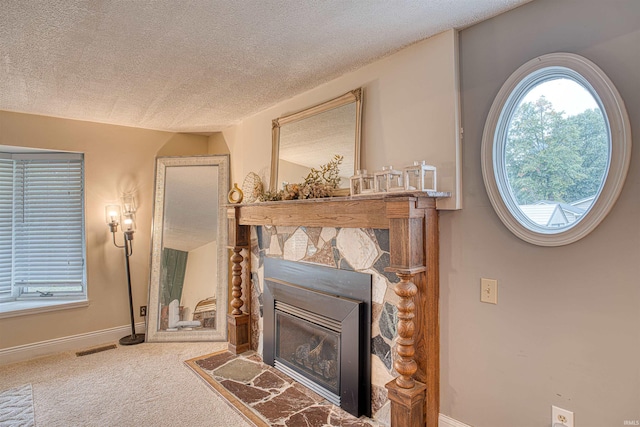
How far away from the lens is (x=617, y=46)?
1484 millimetres

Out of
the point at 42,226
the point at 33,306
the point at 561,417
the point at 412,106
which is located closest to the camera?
the point at 561,417

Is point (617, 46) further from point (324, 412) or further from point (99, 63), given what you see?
point (99, 63)

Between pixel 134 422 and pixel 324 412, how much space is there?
1.29 meters

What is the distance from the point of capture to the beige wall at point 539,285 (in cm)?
146

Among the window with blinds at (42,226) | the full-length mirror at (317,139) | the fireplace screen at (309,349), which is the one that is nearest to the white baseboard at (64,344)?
the window with blinds at (42,226)

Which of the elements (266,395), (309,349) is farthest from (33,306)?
(309,349)

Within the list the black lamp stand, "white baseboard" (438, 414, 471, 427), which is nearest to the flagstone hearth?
"white baseboard" (438, 414, 471, 427)

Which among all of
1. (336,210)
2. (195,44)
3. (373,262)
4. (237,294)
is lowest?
(237,294)

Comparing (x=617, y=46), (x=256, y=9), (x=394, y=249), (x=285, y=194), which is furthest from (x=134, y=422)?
(x=617, y=46)

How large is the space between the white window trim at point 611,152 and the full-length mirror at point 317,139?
901mm

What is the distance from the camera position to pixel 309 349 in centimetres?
279

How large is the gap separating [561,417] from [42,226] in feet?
15.5

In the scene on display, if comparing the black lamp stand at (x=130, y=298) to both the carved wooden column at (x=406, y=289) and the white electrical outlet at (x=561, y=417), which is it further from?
the white electrical outlet at (x=561, y=417)

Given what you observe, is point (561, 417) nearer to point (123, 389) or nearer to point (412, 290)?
point (412, 290)
